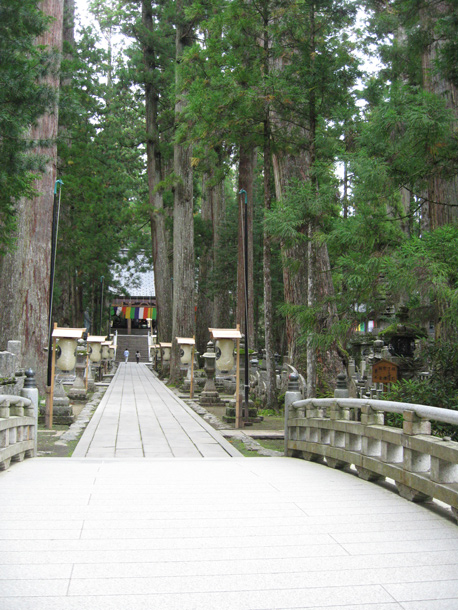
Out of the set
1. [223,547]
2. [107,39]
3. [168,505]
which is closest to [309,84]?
[168,505]

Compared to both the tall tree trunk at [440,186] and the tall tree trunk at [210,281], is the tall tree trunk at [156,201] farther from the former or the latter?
the tall tree trunk at [440,186]

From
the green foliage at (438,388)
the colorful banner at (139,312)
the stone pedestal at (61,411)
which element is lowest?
the stone pedestal at (61,411)

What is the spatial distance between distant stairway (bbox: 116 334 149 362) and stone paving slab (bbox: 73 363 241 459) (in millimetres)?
32321

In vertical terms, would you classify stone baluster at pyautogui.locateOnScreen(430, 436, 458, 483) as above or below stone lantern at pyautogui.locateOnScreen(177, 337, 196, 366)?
below

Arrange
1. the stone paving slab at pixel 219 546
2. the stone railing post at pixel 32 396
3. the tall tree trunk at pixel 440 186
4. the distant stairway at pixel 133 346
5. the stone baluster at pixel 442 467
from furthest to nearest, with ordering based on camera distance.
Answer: the distant stairway at pixel 133 346, the tall tree trunk at pixel 440 186, the stone railing post at pixel 32 396, the stone baluster at pixel 442 467, the stone paving slab at pixel 219 546

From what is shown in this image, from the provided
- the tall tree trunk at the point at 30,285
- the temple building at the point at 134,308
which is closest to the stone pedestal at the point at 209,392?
the tall tree trunk at the point at 30,285

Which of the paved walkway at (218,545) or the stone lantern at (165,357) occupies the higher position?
the stone lantern at (165,357)

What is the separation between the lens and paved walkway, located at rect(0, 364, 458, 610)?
2.83m

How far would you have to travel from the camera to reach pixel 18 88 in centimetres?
1027

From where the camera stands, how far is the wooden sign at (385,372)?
11258mm

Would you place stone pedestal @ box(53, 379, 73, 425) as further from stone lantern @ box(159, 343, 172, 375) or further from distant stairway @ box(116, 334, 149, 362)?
distant stairway @ box(116, 334, 149, 362)

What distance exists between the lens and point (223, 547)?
3586 millimetres

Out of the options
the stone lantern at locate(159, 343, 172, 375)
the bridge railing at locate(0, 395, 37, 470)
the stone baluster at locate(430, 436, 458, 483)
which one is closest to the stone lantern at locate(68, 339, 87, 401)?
the stone lantern at locate(159, 343, 172, 375)

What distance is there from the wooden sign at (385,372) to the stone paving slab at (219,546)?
5.78 m
